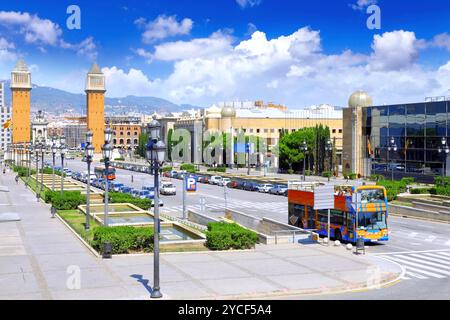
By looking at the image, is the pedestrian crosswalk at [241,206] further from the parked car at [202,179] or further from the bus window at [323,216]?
the parked car at [202,179]

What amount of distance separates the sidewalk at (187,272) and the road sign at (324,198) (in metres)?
2.26

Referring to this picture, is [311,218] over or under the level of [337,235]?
over

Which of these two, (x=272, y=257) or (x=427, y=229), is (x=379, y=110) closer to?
(x=427, y=229)

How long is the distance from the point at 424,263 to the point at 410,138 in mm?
55394

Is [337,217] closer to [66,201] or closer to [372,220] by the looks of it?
[372,220]

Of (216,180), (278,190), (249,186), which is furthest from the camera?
(216,180)

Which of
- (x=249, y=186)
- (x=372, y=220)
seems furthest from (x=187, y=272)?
(x=249, y=186)

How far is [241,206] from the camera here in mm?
55312

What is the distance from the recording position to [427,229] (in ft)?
130

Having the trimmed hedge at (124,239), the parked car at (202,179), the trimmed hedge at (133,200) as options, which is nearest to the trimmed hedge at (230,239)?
the trimmed hedge at (124,239)

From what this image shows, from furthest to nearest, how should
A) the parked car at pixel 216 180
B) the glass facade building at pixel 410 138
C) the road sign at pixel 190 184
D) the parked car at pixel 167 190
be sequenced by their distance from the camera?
1. the parked car at pixel 216 180
2. the glass facade building at pixel 410 138
3. the parked car at pixel 167 190
4. the road sign at pixel 190 184

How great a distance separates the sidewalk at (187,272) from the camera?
20266 mm
